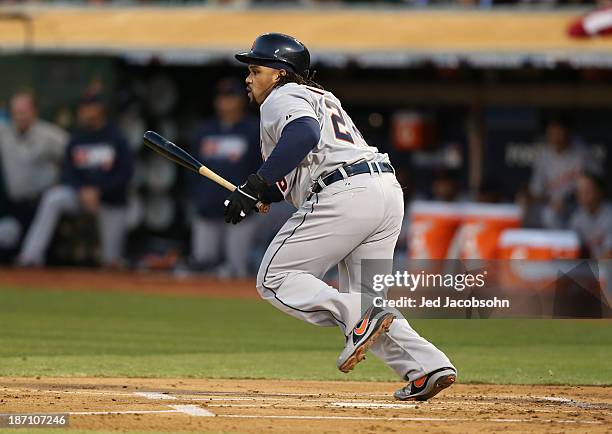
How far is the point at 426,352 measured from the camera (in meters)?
6.91

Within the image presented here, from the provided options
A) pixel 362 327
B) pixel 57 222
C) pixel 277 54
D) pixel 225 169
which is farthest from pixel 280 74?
pixel 57 222

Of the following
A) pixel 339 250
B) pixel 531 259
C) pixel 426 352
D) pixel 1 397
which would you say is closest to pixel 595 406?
pixel 426 352

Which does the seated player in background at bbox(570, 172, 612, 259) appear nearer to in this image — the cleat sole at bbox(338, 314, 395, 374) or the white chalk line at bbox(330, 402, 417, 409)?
the white chalk line at bbox(330, 402, 417, 409)

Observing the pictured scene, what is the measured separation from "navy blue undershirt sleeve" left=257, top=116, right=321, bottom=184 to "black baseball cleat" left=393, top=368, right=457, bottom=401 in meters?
1.25

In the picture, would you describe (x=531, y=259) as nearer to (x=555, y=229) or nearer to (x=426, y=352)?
(x=555, y=229)

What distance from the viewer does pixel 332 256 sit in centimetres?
682

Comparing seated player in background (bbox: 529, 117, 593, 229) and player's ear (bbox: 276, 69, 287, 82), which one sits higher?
player's ear (bbox: 276, 69, 287, 82)

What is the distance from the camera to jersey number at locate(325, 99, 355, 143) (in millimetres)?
6910

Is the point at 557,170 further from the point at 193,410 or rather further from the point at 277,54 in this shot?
the point at 193,410

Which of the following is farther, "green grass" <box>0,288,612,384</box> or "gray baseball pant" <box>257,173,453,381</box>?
"green grass" <box>0,288,612,384</box>

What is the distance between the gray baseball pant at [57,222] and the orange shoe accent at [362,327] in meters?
10.1

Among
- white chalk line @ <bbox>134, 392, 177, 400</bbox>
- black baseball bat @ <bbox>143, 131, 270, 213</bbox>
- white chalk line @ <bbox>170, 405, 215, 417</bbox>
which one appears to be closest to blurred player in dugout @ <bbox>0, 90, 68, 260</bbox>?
black baseball bat @ <bbox>143, 131, 270, 213</bbox>

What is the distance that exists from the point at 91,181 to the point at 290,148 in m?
10.1

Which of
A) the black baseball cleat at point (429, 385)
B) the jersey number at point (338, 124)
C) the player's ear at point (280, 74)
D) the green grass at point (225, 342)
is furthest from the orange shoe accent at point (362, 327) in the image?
the green grass at point (225, 342)
